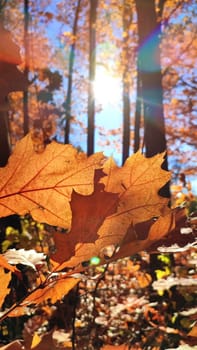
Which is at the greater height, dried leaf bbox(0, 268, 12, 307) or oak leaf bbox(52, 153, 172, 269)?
oak leaf bbox(52, 153, 172, 269)

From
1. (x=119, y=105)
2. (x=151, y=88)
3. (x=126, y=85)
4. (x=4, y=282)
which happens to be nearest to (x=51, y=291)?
(x=4, y=282)

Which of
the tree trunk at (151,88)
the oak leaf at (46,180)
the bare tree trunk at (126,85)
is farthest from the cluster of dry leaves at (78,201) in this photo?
the bare tree trunk at (126,85)

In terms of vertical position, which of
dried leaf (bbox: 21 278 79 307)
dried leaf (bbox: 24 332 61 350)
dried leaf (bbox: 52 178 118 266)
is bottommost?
dried leaf (bbox: 24 332 61 350)

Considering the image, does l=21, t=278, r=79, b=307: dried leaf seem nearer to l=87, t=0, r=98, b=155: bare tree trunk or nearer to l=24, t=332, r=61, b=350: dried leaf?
l=24, t=332, r=61, b=350: dried leaf

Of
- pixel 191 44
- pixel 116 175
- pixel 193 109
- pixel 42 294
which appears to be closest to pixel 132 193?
pixel 116 175

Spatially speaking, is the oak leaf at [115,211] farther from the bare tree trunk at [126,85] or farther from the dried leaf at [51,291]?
the bare tree trunk at [126,85]

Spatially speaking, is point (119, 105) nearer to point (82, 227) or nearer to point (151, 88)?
point (151, 88)

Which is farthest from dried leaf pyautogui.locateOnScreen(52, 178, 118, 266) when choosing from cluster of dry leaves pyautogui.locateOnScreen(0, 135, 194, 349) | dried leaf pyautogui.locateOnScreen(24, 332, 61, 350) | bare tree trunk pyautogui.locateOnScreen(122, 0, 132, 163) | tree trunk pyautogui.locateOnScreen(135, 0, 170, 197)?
bare tree trunk pyautogui.locateOnScreen(122, 0, 132, 163)

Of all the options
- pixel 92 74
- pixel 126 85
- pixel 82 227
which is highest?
pixel 126 85
